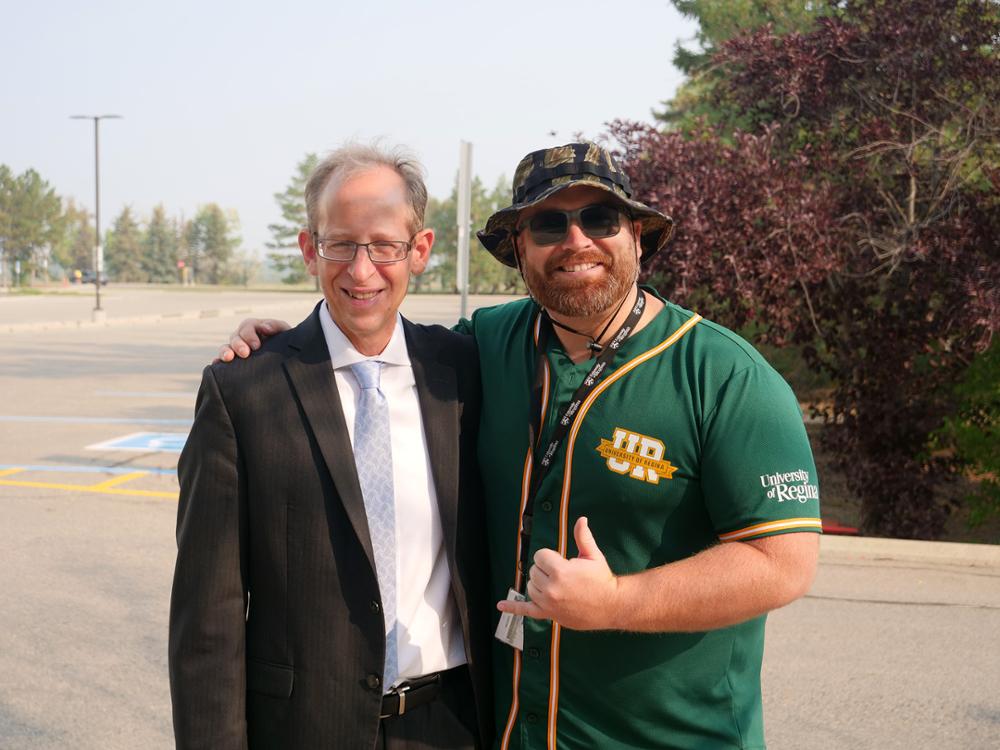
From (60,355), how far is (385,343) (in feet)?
67.9

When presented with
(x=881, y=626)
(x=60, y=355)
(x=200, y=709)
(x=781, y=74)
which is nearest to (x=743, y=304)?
(x=781, y=74)

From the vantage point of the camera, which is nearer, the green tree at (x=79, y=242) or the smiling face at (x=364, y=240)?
the smiling face at (x=364, y=240)

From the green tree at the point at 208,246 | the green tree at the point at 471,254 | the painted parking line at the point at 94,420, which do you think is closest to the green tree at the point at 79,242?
the green tree at the point at 208,246

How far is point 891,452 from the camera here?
8.35m

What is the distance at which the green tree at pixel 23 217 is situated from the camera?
8588 cm

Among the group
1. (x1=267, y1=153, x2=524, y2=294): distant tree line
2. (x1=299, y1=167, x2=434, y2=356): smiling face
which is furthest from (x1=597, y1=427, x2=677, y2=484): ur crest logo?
(x1=267, y1=153, x2=524, y2=294): distant tree line

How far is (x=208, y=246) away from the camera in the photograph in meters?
111

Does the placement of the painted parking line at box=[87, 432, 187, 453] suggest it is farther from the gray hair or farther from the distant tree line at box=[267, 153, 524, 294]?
the distant tree line at box=[267, 153, 524, 294]

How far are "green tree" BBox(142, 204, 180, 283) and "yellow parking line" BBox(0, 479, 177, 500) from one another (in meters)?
105

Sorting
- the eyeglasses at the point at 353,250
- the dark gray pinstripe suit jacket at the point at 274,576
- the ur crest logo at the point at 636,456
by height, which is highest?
the eyeglasses at the point at 353,250

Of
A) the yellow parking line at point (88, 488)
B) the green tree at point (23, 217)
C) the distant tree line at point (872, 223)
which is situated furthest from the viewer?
the green tree at point (23, 217)

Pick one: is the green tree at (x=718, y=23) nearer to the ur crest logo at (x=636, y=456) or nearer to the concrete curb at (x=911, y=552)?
the concrete curb at (x=911, y=552)

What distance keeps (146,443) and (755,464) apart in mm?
9931

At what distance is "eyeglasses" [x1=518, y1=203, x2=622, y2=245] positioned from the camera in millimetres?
2438
